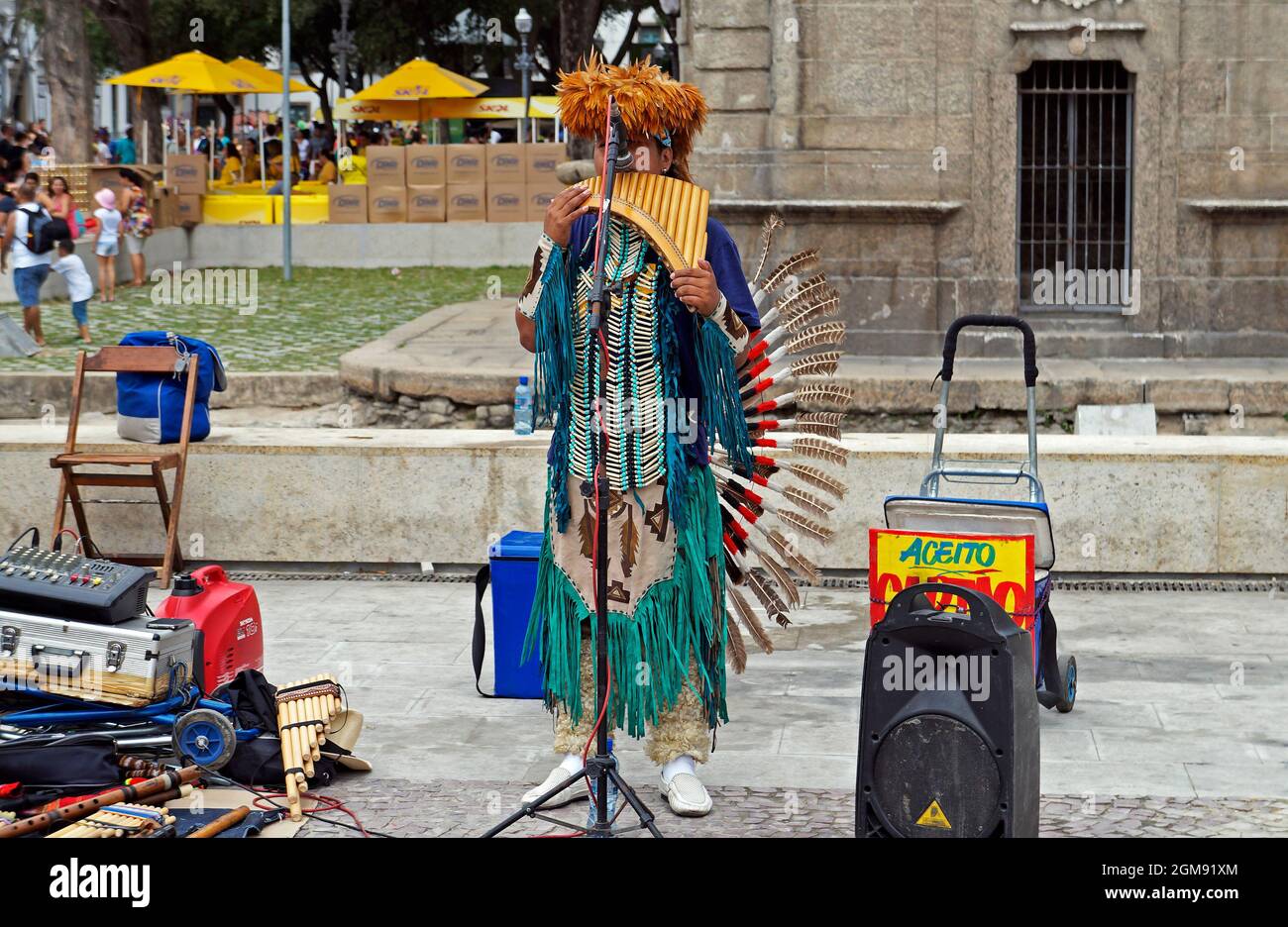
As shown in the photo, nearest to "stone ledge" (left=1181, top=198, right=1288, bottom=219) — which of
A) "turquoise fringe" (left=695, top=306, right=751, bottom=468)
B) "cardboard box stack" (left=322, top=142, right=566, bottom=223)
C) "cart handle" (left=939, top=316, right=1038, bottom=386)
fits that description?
"cart handle" (left=939, top=316, right=1038, bottom=386)

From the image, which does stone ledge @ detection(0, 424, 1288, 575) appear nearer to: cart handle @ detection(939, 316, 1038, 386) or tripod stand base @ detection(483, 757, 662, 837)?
cart handle @ detection(939, 316, 1038, 386)

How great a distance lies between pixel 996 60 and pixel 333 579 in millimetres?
8420

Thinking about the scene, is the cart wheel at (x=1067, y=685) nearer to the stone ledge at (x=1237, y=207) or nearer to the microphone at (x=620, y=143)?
the microphone at (x=620, y=143)

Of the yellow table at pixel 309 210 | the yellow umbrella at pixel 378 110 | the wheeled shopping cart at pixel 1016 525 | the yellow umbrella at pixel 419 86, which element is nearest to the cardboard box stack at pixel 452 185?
the yellow table at pixel 309 210

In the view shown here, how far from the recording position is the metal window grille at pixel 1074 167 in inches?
604

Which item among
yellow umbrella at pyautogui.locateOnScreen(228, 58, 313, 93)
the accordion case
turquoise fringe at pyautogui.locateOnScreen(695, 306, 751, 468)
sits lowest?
the accordion case

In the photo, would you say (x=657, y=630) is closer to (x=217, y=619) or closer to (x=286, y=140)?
(x=217, y=619)

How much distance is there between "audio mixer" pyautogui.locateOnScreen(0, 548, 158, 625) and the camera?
6102 millimetres

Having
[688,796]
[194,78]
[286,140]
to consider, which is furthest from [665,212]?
[194,78]

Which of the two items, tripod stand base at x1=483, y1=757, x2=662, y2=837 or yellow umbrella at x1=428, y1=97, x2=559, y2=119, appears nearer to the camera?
tripod stand base at x1=483, y1=757, x2=662, y2=837

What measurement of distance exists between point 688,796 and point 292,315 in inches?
640

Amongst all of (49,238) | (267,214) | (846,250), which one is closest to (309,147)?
(267,214)

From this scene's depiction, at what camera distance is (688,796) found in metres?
5.59

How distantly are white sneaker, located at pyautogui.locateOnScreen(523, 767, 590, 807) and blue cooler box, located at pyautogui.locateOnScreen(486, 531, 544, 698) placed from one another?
1.01m
